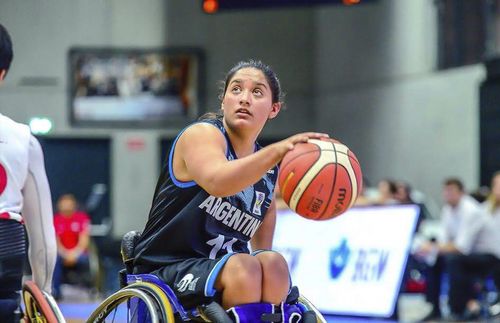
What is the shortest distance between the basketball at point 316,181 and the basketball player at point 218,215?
8.5 inches

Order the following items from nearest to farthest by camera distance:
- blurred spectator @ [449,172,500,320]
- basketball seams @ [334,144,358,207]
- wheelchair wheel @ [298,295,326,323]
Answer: basketball seams @ [334,144,358,207] < wheelchair wheel @ [298,295,326,323] < blurred spectator @ [449,172,500,320]

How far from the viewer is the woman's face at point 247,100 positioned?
398cm

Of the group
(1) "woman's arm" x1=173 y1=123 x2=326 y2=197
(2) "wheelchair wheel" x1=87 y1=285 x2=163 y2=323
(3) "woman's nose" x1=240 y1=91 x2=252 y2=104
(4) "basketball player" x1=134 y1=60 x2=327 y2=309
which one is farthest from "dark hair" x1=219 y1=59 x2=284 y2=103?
(2) "wheelchair wheel" x1=87 y1=285 x2=163 y2=323

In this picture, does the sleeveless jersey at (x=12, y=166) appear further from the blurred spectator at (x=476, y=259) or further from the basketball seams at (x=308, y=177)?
the blurred spectator at (x=476, y=259)

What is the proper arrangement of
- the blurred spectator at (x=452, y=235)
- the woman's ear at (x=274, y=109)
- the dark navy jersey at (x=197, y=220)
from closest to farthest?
the dark navy jersey at (x=197, y=220)
the woman's ear at (x=274, y=109)
the blurred spectator at (x=452, y=235)

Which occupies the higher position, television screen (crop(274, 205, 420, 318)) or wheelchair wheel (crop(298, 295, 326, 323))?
wheelchair wheel (crop(298, 295, 326, 323))

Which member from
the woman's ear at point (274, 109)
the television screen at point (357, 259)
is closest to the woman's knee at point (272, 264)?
the woman's ear at point (274, 109)

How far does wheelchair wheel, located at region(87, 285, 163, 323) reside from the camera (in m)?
3.82

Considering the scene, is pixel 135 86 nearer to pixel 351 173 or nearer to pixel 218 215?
pixel 218 215

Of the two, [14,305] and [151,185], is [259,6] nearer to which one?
[14,305]

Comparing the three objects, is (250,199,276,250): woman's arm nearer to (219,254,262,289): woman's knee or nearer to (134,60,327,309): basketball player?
(134,60,327,309): basketball player

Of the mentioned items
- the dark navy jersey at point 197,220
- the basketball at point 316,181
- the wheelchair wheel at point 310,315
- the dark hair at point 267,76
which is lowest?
the wheelchair wheel at point 310,315

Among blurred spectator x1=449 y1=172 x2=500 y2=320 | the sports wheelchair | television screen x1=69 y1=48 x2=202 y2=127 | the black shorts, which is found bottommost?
blurred spectator x1=449 y1=172 x2=500 y2=320

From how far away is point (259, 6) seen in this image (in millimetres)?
10109
